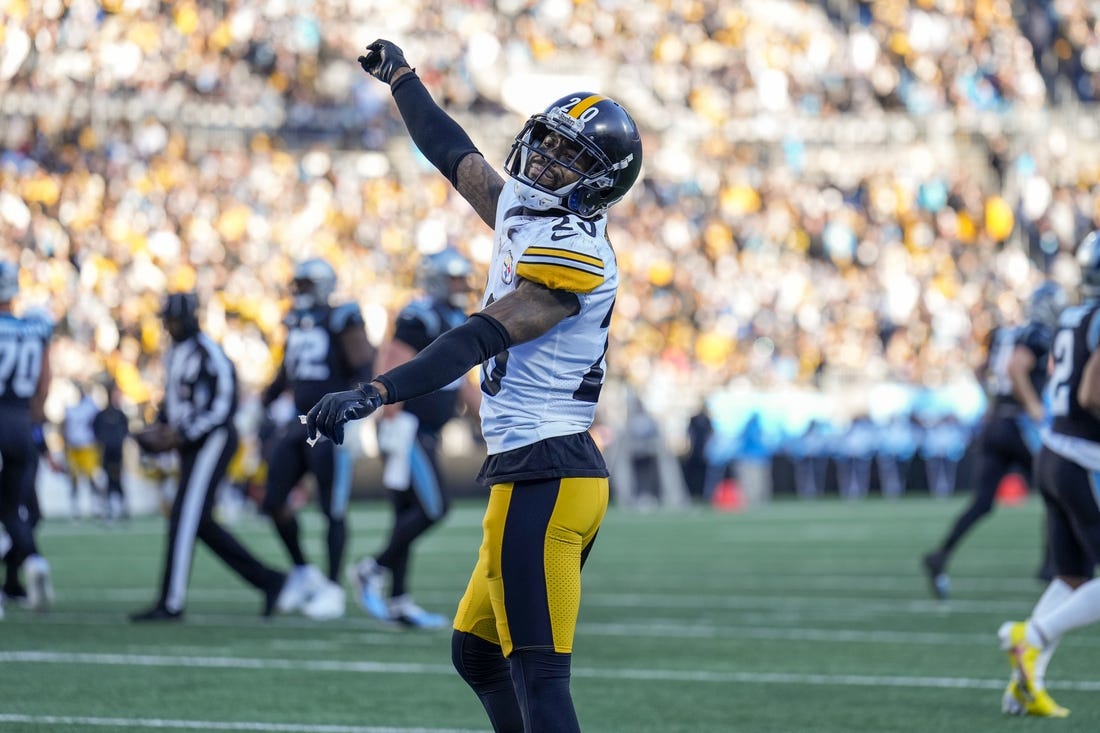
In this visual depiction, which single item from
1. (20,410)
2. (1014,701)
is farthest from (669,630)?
(20,410)

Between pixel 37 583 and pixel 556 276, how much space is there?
6746 mm

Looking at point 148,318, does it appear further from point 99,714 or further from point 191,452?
point 99,714

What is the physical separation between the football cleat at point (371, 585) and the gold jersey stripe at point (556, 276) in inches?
228

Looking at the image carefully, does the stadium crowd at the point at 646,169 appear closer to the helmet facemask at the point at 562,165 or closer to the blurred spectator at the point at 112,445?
the blurred spectator at the point at 112,445

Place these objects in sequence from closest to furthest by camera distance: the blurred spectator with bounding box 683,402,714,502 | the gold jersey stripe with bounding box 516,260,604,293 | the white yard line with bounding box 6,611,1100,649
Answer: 1. the gold jersey stripe with bounding box 516,260,604,293
2. the white yard line with bounding box 6,611,1100,649
3. the blurred spectator with bounding box 683,402,714,502

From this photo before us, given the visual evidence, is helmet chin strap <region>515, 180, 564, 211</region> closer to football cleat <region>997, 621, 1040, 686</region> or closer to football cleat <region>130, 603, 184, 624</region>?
football cleat <region>997, 621, 1040, 686</region>

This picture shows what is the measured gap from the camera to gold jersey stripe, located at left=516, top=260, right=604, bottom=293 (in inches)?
153

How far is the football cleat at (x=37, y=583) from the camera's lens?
9.81m

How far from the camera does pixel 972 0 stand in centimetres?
3641

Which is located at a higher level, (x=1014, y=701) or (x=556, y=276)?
(x=556, y=276)

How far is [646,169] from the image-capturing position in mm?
33656

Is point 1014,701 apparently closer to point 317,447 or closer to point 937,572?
point 937,572

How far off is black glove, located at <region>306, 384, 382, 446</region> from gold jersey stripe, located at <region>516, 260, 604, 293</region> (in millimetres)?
505

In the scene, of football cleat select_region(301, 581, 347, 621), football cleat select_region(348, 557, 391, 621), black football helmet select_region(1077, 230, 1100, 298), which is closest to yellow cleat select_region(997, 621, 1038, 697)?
black football helmet select_region(1077, 230, 1100, 298)
